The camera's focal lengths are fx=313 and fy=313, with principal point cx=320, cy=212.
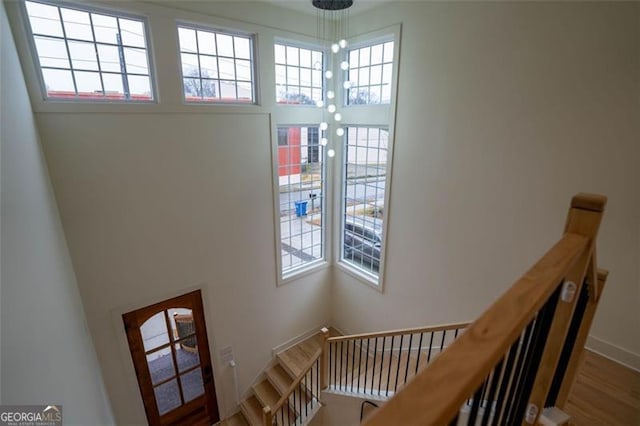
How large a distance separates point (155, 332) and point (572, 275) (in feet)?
14.7

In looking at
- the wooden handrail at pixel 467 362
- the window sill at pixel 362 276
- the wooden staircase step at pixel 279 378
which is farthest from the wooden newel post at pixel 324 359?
the wooden handrail at pixel 467 362

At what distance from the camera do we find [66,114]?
9.44 ft

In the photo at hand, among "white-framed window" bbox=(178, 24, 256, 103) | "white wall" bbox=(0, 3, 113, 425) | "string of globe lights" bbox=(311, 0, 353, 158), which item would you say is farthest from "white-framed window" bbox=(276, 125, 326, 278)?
"white wall" bbox=(0, 3, 113, 425)

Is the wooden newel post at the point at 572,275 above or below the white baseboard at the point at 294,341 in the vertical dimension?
above

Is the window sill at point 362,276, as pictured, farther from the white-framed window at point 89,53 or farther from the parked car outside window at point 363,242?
the white-framed window at point 89,53

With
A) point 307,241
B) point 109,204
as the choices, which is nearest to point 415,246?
point 307,241

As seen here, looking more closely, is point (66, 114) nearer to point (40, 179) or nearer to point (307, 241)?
point (40, 179)

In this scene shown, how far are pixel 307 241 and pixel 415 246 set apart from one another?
1844mm

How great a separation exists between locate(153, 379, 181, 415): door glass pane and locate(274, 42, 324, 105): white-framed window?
13.7 feet

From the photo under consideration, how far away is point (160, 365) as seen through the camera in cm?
416

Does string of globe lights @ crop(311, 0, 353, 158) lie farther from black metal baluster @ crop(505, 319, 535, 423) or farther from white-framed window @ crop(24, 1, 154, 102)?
black metal baluster @ crop(505, 319, 535, 423)

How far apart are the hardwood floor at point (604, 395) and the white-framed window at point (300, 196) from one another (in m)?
3.62

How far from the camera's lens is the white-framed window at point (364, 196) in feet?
14.7

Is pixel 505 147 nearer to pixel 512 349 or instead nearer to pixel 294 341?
pixel 512 349
